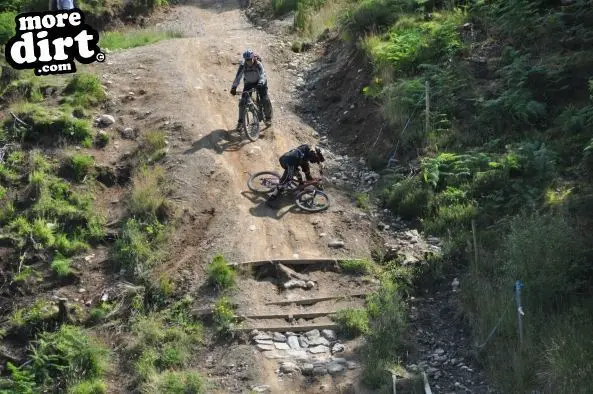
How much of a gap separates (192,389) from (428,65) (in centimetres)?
930

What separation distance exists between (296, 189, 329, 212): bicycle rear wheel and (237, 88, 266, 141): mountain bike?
106 inches

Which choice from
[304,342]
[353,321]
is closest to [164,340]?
[304,342]

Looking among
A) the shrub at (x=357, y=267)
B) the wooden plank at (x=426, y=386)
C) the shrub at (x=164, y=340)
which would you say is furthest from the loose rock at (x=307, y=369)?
the shrub at (x=357, y=267)

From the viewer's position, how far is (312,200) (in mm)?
14508

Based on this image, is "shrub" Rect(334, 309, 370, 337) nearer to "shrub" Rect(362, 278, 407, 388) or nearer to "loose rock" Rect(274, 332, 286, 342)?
"shrub" Rect(362, 278, 407, 388)

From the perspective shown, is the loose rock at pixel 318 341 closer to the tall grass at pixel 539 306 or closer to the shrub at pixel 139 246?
the tall grass at pixel 539 306

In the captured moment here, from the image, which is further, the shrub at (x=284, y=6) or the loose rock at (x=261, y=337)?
the shrub at (x=284, y=6)

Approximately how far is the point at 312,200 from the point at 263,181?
1.14 meters

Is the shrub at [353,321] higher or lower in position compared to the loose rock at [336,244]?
lower

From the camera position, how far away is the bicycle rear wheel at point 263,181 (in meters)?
15.0

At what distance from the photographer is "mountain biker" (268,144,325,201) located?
14.6 meters

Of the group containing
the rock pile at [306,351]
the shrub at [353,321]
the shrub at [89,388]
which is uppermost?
the shrub at [353,321]

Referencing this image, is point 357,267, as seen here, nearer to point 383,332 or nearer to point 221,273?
point 383,332

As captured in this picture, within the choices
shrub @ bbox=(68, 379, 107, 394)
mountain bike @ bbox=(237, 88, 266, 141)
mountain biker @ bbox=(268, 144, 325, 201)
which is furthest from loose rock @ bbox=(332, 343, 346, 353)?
mountain bike @ bbox=(237, 88, 266, 141)
